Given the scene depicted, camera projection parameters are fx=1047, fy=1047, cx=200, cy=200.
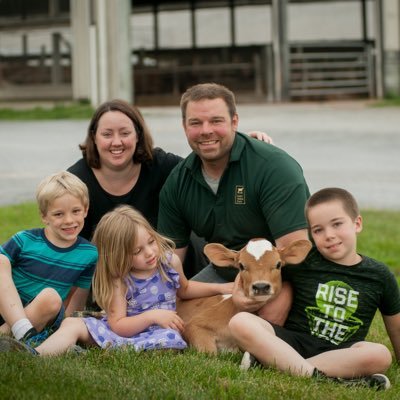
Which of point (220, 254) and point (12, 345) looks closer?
point (12, 345)

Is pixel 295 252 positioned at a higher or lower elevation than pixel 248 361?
higher

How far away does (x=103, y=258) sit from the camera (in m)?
5.79

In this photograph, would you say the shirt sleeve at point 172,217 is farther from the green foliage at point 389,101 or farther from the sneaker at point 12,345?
the green foliage at point 389,101

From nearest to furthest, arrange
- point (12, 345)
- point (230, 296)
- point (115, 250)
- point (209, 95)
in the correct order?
1. point (12, 345)
2. point (115, 250)
3. point (230, 296)
4. point (209, 95)

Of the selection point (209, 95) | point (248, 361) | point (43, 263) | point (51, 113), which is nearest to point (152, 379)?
point (248, 361)

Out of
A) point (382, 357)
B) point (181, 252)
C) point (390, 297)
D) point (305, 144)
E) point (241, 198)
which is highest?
point (305, 144)

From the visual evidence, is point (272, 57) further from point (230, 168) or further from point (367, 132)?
point (230, 168)

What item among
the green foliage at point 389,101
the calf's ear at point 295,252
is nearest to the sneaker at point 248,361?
the calf's ear at point 295,252

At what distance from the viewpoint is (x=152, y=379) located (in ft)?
15.4

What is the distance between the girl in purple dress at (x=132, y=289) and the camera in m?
5.52

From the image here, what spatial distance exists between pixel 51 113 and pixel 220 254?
18.3m

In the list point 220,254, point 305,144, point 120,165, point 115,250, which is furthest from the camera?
point 305,144

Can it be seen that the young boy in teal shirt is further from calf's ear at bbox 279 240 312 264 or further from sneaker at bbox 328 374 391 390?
sneaker at bbox 328 374 391 390

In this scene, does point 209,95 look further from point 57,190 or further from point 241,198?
point 57,190
